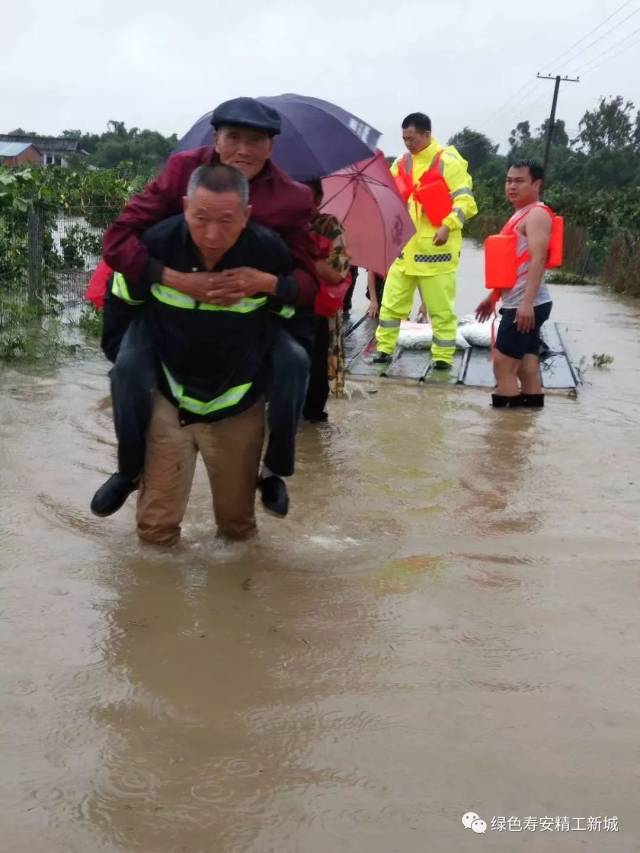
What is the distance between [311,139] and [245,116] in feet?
5.78

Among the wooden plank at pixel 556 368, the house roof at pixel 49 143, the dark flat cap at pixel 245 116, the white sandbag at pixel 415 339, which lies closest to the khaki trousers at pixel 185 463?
the dark flat cap at pixel 245 116

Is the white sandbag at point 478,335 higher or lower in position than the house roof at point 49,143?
lower

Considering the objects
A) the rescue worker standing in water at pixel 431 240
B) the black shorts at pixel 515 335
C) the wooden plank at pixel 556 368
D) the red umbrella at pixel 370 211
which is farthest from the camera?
the wooden plank at pixel 556 368

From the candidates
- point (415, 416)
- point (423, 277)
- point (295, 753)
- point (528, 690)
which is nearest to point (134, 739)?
point (295, 753)

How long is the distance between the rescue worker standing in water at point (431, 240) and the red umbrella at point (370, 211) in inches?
53.0

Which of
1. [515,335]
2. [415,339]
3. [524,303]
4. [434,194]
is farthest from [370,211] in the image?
[415,339]

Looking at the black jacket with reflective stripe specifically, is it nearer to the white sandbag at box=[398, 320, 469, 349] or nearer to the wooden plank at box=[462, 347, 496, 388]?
the wooden plank at box=[462, 347, 496, 388]

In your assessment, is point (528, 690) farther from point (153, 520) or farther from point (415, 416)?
point (415, 416)

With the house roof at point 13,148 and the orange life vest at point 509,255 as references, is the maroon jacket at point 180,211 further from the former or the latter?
the house roof at point 13,148

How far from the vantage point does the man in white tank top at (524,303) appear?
21.5ft

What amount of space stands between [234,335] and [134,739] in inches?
62.4

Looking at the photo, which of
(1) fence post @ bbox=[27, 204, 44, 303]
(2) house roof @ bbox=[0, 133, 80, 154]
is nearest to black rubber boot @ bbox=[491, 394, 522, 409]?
(1) fence post @ bbox=[27, 204, 44, 303]

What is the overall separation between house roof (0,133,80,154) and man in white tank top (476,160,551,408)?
7992cm

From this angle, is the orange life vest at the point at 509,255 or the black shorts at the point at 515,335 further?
the black shorts at the point at 515,335
